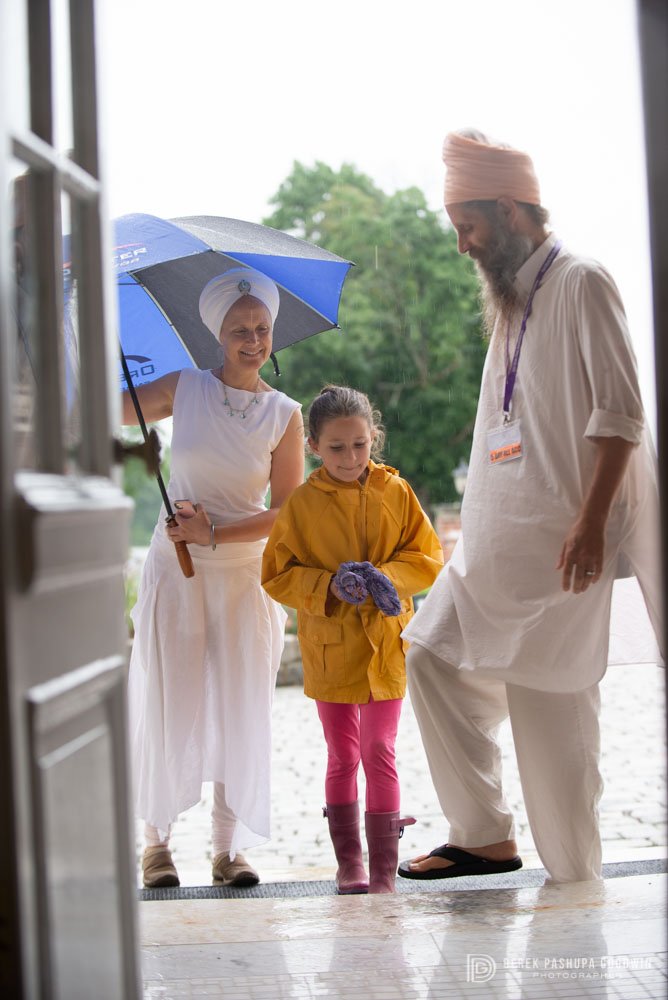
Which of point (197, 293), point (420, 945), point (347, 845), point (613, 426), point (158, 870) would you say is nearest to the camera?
point (420, 945)

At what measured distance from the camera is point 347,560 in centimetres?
387

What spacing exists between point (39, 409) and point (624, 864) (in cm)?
332

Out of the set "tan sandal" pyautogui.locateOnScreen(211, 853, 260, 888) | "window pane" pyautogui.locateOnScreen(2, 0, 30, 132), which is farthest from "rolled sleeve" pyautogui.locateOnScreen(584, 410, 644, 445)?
"tan sandal" pyautogui.locateOnScreen(211, 853, 260, 888)

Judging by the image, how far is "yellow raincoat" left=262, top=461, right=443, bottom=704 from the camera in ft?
12.3

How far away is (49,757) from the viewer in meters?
1.68

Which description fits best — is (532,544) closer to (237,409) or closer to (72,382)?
(237,409)

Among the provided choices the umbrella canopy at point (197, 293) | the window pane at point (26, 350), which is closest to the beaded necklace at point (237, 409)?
the umbrella canopy at point (197, 293)

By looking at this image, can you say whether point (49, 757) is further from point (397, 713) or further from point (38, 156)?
point (397, 713)

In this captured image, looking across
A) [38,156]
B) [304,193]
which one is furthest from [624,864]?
[304,193]

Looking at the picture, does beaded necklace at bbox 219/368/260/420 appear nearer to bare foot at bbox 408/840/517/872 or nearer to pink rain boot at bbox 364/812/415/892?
pink rain boot at bbox 364/812/415/892

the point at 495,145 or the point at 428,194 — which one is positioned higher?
the point at 428,194

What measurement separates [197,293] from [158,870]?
212 cm

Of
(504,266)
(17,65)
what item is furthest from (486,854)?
(17,65)

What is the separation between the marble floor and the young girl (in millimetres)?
440
